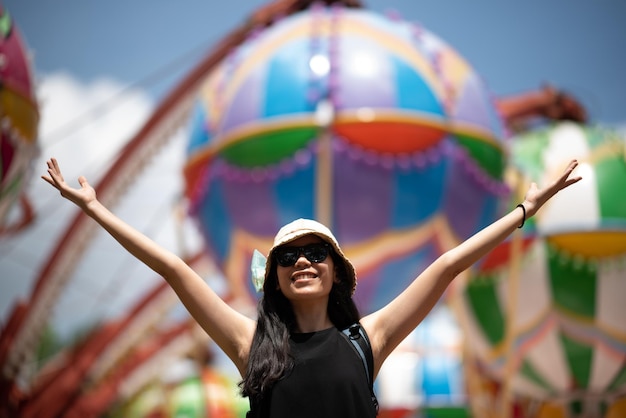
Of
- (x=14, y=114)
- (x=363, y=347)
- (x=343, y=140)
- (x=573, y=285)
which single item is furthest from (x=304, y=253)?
(x=573, y=285)

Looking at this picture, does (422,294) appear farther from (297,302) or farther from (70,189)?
(70,189)

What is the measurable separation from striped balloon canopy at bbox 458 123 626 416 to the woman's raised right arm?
19.9 feet

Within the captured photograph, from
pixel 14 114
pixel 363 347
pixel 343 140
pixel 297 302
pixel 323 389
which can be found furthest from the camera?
pixel 343 140

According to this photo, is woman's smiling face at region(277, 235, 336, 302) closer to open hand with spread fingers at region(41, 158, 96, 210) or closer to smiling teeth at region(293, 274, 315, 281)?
smiling teeth at region(293, 274, 315, 281)

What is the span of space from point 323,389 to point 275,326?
0.26m

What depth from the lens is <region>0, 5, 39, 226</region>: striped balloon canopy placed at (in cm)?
654

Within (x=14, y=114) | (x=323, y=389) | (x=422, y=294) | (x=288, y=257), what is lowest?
(x=323, y=389)

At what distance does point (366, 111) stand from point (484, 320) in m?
3.65

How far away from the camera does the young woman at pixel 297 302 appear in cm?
246

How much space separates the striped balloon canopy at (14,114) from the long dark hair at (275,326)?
446 cm

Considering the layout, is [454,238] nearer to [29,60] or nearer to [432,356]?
[29,60]

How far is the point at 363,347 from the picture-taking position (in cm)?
254

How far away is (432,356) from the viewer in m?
15.7

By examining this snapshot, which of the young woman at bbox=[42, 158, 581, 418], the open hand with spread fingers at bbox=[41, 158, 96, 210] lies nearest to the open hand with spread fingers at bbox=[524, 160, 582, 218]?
the young woman at bbox=[42, 158, 581, 418]
